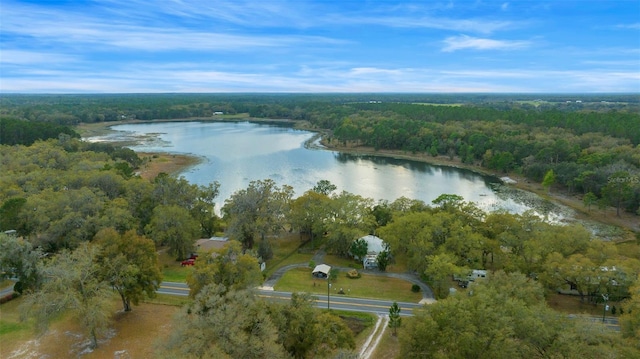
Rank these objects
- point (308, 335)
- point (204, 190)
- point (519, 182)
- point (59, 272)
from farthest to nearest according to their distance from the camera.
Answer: point (519, 182) < point (204, 190) < point (59, 272) < point (308, 335)

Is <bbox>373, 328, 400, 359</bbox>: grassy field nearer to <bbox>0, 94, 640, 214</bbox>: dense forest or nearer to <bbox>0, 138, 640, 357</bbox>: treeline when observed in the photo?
<bbox>0, 138, 640, 357</bbox>: treeline

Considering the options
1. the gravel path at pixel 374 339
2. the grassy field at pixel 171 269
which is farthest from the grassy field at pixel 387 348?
the grassy field at pixel 171 269

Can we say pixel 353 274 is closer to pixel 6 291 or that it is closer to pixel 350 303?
pixel 350 303

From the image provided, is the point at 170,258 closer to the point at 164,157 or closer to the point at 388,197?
the point at 388,197

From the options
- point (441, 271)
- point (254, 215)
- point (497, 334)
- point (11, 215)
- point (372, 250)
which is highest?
point (11, 215)

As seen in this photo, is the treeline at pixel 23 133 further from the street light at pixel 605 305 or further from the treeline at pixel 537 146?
the street light at pixel 605 305

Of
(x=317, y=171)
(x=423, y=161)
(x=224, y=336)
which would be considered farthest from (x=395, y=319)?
(x=423, y=161)

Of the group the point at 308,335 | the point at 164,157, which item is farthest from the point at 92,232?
the point at 164,157
